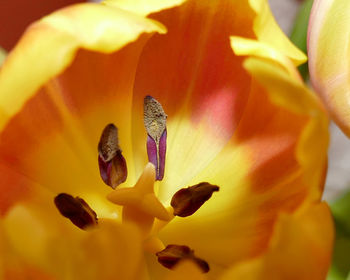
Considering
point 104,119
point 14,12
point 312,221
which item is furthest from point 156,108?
point 14,12

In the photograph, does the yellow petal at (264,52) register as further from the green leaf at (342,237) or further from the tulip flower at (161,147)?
the green leaf at (342,237)

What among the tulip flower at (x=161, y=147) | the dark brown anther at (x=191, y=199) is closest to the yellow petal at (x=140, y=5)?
the tulip flower at (x=161, y=147)

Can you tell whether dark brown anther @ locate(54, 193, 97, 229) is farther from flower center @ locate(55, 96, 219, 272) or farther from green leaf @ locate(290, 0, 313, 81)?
green leaf @ locate(290, 0, 313, 81)

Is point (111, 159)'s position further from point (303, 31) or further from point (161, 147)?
point (303, 31)

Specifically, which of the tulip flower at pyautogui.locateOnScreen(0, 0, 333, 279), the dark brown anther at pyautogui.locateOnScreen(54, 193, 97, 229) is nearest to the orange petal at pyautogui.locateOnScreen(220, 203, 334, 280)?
the tulip flower at pyautogui.locateOnScreen(0, 0, 333, 279)

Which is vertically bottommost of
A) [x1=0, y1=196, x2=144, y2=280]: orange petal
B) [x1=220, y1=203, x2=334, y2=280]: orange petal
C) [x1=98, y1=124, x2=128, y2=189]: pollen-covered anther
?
[x1=220, y1=203, x2=334, y2=280]: orange petal

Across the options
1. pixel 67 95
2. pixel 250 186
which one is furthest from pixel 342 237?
pixel 67 95
